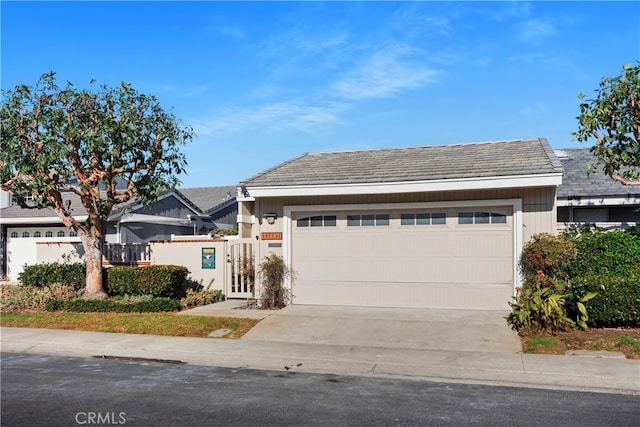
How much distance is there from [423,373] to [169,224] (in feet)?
60.5

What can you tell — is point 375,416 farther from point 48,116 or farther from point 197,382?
point 48,116

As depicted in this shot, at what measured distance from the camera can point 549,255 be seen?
1169cm

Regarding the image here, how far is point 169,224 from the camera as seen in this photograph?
975 inches

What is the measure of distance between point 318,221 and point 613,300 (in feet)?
22.2

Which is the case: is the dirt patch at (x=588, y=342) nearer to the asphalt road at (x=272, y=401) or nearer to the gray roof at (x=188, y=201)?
the asphalt road at (x=272, y=401)

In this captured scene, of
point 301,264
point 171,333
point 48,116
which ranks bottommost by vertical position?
point 171,333

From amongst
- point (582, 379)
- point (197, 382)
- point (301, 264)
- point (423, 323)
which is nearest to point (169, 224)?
point (301, 264)

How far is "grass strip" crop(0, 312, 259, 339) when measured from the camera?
37.6 feet

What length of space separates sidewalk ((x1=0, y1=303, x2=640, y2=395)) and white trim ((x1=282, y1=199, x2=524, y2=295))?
3.59 meters

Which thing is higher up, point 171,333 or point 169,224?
point 169,224

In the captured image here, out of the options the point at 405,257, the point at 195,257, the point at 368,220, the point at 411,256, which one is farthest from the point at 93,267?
the point at 411,256

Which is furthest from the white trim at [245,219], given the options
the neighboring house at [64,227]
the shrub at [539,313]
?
the shrub at [539,313]

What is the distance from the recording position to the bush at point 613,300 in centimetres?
1012

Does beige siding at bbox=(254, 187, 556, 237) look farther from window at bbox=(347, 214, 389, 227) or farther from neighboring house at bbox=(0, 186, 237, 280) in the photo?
neighboring house at bbox=(0, 186, 237, 280)
